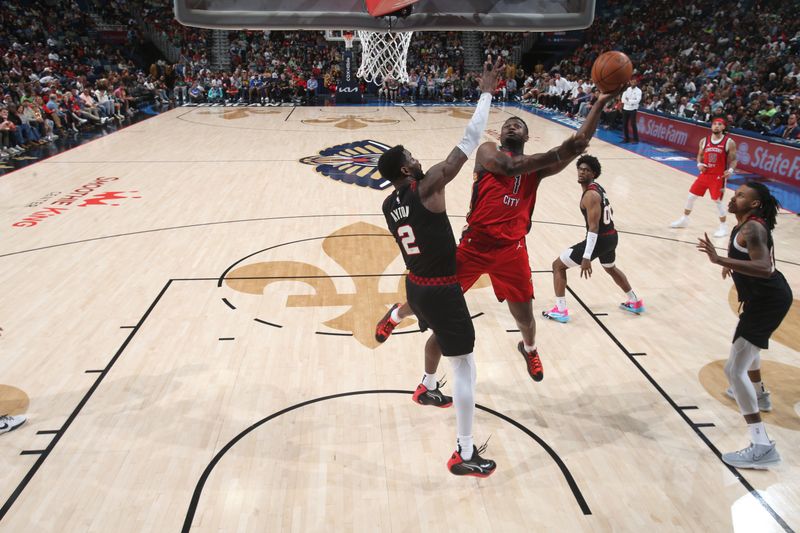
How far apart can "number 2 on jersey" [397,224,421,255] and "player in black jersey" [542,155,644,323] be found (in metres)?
2.21

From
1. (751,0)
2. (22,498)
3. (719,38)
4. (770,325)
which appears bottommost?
(22,498)

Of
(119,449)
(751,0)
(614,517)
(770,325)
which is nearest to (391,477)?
(614,517)

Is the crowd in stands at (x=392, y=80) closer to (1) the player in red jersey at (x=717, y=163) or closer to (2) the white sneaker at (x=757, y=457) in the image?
(1) the player in red jersey at (x=717, y=163)

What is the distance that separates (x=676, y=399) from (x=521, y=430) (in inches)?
52.5

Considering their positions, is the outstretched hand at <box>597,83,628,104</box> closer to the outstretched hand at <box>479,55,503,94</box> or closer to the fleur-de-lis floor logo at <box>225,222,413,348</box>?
the outstretched hand at <box>479,55,503,94</box>

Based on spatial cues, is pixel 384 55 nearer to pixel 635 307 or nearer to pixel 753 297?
pixel 635 307

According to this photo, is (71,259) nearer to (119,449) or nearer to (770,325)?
(119,449)

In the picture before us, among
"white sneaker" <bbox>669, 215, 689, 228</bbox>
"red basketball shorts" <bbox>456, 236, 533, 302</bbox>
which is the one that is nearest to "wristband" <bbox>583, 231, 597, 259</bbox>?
"red basketball shorts" <bbox>456, 236, 533, 302</bbox>

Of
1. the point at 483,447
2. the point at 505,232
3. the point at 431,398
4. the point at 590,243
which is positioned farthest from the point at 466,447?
the point at 590,243

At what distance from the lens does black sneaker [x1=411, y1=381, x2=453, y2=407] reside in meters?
4.34

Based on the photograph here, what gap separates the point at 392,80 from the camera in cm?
1471

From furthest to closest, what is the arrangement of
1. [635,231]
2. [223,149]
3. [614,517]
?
1. [223,149]
2. [635,231]
3. [614,517]

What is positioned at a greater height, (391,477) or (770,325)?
(770,325)

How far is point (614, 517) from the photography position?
3441 mm
